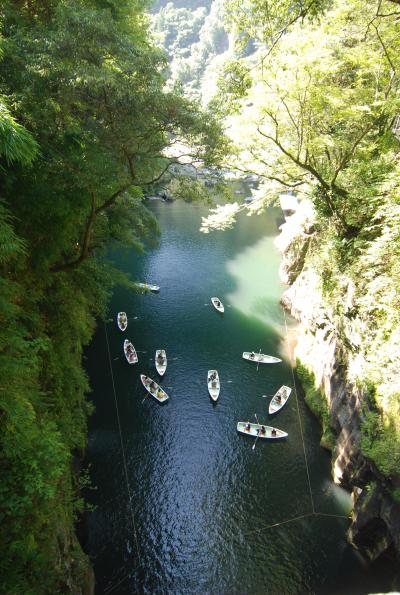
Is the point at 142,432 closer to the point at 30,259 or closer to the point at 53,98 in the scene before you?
the point at 30,259

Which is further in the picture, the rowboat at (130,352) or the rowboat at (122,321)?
the rowboat at (122,321)

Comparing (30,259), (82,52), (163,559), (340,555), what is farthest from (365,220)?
(163,559)

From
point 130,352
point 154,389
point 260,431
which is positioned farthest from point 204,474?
point 130,352

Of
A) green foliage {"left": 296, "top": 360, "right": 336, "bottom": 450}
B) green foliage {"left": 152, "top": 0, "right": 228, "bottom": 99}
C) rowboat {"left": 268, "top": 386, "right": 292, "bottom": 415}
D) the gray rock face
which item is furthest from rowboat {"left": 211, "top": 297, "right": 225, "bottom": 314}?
green foliage {"left": 152, "top": 0, "right": 228, "bottom": 99}

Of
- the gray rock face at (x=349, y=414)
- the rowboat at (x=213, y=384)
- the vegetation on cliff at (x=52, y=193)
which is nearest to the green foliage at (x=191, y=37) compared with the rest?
the rowboat at (x=213, y=384)

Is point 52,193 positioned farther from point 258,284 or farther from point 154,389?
point 258,284

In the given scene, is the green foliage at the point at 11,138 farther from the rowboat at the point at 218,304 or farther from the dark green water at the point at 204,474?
the rowboat at the point at 218,304
